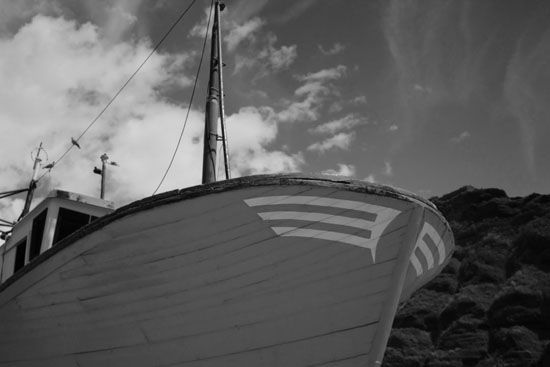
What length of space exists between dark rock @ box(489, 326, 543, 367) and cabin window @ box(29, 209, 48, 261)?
97.0 feet

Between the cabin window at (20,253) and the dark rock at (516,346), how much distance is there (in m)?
29.4

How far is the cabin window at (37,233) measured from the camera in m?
7.58

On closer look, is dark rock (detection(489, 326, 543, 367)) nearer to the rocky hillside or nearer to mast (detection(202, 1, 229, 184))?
the rocky hillside

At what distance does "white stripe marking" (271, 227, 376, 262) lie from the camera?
4.95 m

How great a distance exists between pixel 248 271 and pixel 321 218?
3.05 feet

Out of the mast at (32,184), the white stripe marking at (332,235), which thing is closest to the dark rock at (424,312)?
the mast at (32,184)

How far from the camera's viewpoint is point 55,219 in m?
7.39

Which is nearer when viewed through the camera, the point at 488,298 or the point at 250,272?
the point at 250,272

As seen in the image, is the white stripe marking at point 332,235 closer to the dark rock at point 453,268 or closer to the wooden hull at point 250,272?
the wooden hull at point 250,272

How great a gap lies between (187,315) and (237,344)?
613 millimetres

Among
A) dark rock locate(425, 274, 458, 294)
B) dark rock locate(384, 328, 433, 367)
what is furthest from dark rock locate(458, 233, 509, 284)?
dark rock locate(384, 328, 433, 367)

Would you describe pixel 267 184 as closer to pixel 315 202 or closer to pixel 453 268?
pixel 315 202

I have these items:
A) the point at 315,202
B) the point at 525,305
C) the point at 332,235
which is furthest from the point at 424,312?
the point at 315,202

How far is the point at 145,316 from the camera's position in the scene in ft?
17.6
